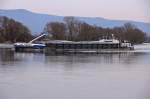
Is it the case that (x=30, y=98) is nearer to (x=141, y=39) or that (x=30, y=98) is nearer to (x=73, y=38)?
(x=73, y=38)

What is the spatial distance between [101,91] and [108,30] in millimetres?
36542

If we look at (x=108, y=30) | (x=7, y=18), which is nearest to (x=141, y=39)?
(x=108, y=30)

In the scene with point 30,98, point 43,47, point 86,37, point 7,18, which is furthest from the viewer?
point 86,37

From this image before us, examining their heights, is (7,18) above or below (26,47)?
above

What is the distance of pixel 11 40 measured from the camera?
32469 mm

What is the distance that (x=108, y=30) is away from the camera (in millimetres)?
41281

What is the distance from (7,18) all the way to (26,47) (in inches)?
243

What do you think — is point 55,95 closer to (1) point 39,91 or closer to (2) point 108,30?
(1) point 39,91

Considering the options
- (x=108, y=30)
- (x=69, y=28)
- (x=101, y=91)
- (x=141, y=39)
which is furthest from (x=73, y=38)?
(x=101, y=91)

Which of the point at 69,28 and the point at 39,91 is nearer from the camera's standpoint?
the point at 39,91

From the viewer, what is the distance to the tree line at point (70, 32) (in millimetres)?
32719

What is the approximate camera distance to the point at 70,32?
125 feet

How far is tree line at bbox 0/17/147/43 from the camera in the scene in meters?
32.7

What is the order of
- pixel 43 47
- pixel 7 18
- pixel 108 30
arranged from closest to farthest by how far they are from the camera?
pixel 43 47 → pixel 7 18 → pixel 108 30
